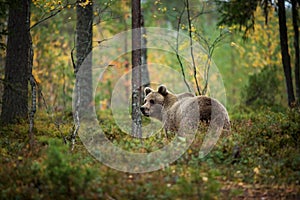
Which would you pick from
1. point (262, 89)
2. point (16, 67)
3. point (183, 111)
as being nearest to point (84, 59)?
point (16, 67)

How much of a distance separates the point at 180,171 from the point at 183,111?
362 centimetres

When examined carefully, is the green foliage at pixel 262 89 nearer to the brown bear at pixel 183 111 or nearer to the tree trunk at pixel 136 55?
the brown bear at pixel 183 111

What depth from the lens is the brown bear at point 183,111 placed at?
1249 centimetres

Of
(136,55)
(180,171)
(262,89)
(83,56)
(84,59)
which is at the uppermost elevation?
(83,56)

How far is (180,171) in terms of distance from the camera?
9453 millimetres

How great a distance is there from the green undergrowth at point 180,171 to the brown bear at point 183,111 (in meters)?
0.46

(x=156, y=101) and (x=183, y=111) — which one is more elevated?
(x=156, y=101)

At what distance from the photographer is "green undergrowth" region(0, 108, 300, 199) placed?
27.0 feet

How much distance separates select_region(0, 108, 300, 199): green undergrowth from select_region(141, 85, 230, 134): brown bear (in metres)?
0.46

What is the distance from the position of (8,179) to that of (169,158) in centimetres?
333

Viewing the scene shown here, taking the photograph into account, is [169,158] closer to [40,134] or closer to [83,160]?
[83,160]

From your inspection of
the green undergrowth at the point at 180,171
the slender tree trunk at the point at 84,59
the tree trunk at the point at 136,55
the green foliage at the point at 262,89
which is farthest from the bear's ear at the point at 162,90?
the green foliage at the point at 262,89

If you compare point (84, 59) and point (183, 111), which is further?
point (84, 59)

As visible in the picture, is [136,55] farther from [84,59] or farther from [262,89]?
[262,89]
